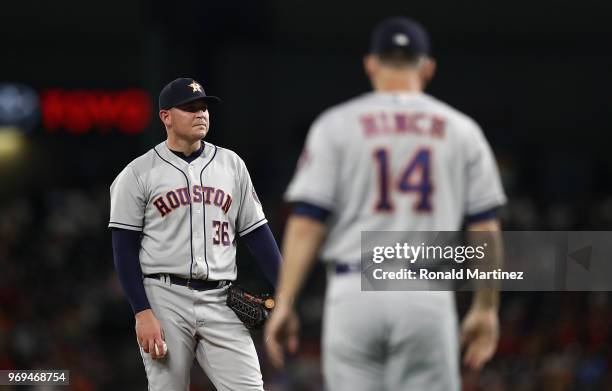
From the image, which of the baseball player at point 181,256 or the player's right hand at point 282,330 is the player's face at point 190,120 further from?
the player's right hand at point 282,330

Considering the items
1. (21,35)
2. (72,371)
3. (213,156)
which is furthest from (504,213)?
(213,156)

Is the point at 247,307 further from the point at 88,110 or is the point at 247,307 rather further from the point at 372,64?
the point at 88,110

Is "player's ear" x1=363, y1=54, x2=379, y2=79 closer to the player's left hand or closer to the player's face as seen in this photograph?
the player's left hand

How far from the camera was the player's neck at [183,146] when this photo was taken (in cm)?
394

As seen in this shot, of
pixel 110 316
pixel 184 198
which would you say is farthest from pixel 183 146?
pixel 110 316

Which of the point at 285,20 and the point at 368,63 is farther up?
the point at 285,20

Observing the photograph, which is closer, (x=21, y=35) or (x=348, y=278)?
(x=348, y=278)

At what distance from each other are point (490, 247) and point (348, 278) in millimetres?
398

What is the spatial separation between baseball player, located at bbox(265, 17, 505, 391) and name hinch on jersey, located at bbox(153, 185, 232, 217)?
0.98 metres

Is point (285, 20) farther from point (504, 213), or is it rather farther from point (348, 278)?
point (348, 278)

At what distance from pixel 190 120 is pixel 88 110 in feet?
35.3

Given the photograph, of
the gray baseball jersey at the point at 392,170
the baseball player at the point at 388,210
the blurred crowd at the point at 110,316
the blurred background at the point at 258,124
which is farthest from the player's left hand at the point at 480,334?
the blurred background at the point at 258,124

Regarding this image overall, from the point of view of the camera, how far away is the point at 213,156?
3.97 metres

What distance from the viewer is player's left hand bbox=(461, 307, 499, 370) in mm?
2916
